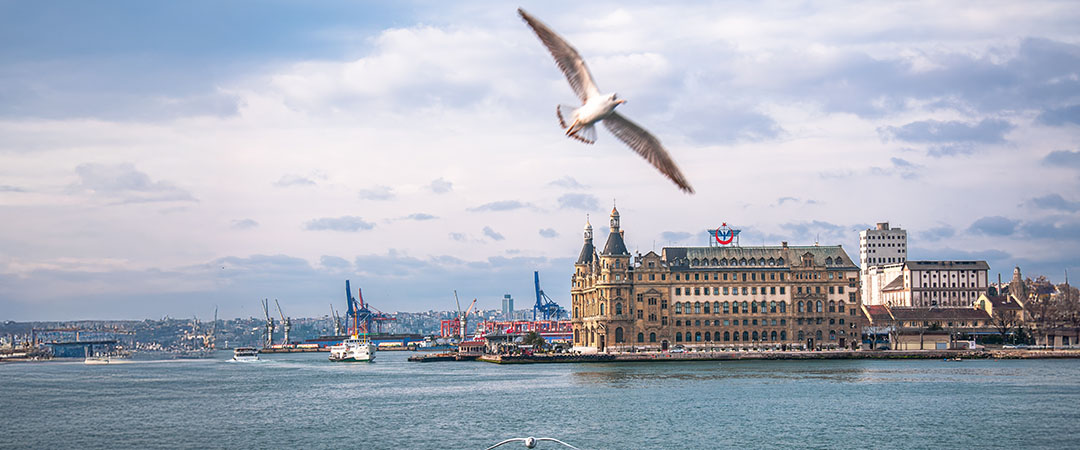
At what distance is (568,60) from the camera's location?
13.2 m

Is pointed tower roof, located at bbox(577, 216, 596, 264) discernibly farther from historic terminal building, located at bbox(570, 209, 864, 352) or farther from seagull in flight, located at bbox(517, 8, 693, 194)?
seagull in flight, located at bbox(517, 8, 693, 194)

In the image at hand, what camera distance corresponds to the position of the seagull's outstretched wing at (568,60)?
12.5 metres

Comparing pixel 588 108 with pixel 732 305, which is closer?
pixel 588 108

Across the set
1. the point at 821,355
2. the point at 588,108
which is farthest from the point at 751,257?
the point at 588,108

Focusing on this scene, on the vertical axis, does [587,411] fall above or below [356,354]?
above

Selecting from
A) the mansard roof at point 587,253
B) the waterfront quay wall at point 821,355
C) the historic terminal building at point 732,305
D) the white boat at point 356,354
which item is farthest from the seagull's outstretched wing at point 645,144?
the white boat at point 356,354

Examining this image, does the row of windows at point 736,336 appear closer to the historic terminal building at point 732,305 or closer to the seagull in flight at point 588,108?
the historic terminal building at point 732,305

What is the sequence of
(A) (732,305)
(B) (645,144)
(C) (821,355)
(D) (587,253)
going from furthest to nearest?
(D) (587,253) < (A) (732,305) < (C) (821,355) < (B) (645,144)

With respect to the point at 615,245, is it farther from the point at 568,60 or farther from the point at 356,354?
the point at 568,60

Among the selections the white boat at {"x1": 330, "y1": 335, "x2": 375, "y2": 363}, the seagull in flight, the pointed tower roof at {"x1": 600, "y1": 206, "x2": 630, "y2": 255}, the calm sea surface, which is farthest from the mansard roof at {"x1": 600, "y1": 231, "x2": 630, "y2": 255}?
the seagull in flight

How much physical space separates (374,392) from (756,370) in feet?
121

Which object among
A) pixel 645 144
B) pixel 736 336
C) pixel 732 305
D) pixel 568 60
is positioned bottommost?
pixel 736 336

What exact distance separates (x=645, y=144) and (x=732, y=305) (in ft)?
413

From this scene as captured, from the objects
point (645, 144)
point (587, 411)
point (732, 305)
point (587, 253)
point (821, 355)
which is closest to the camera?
point (645, 144)
